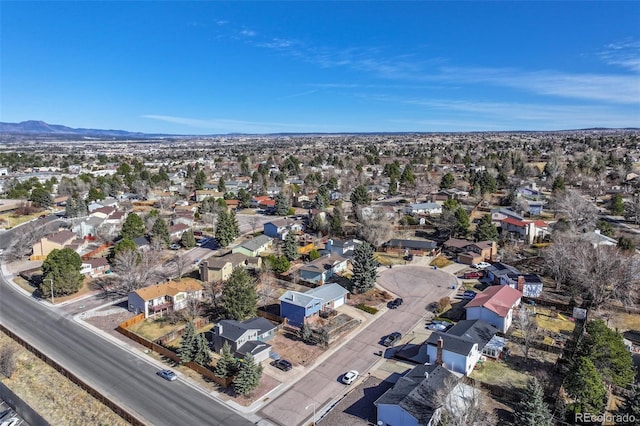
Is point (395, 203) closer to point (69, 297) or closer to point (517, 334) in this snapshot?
point (517, 334)

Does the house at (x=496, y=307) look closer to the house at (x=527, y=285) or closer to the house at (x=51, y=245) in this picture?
the house at (x=527, y=285)

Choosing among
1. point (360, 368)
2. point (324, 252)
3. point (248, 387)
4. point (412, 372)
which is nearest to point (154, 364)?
point (248, 387)

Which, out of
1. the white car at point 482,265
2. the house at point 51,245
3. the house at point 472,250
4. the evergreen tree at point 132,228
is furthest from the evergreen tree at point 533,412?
the house at point 51,245

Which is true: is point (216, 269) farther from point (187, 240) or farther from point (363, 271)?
point (363, 271)

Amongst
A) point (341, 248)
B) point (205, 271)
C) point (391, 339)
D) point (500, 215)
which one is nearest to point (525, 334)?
point (391, 339)

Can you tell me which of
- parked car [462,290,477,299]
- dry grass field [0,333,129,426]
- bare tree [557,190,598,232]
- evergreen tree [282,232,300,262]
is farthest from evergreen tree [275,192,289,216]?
dry grass field [0,333,129,426]

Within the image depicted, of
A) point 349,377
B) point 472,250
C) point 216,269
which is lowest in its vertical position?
point 349,377
